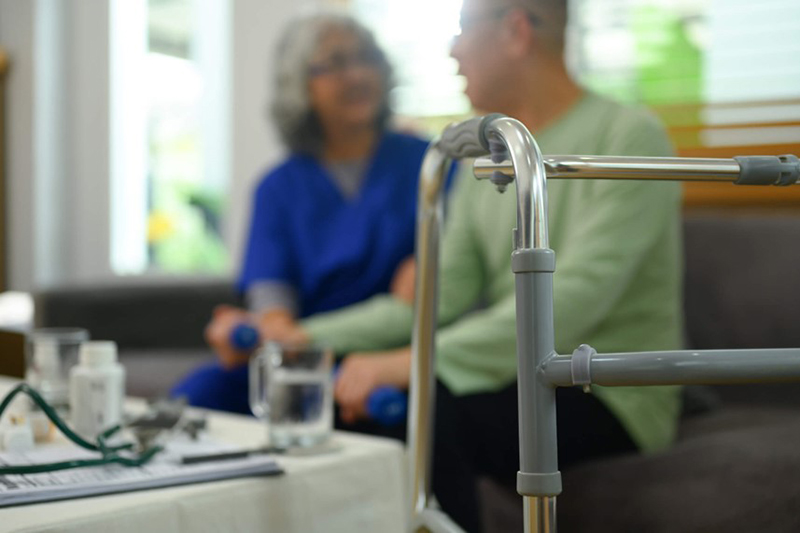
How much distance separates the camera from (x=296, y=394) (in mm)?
973

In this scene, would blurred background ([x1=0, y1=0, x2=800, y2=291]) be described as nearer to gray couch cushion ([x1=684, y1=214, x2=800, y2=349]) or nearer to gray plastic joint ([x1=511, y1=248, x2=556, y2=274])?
gray couch cushion ([x1=684, y1=214, x2=800, y2=349])

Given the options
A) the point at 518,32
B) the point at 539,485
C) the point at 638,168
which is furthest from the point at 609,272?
the point at 539,485

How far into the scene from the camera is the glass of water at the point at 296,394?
96 cm

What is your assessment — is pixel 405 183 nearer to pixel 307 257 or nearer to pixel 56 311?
pixel 307 257

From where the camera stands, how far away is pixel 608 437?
1.29 meters

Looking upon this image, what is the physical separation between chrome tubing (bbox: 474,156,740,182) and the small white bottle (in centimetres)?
51

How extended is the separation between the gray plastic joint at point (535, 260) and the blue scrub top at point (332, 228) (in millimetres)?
1215

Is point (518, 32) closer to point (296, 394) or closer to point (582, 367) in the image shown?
point (296, 394)

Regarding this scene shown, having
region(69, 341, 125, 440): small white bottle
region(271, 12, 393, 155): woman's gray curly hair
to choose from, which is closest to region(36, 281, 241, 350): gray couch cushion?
region(271, 12, 393, 155): woman's gray curly hair

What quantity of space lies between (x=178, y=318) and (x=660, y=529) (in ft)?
5.02

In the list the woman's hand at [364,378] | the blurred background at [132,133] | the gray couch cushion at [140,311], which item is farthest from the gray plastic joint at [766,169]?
the blurred background at [132,133]

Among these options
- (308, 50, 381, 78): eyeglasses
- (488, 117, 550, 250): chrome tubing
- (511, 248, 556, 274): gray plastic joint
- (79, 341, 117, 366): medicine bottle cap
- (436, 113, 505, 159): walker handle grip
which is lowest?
(79, 341, 117, 366): medicine bottle cap

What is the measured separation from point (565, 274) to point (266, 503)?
49cm

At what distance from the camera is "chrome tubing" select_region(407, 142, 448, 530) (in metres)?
0.92
